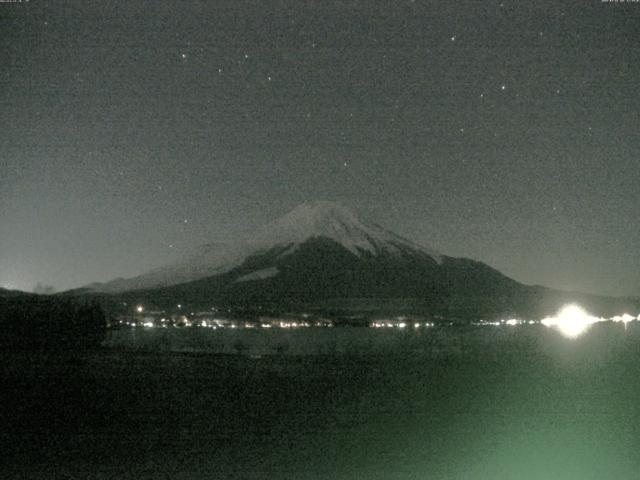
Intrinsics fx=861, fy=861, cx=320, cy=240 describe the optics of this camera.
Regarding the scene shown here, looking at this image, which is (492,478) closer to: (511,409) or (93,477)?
(93,477)

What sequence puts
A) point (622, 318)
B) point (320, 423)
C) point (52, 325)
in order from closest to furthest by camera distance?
point (320, 423) → point (52, 325) → point (622, 318)

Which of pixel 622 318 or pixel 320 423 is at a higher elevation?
pixel 622 318

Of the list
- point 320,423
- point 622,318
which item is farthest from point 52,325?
point 622,318

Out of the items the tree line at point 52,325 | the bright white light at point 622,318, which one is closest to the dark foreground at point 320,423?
the tree line at point 52,325

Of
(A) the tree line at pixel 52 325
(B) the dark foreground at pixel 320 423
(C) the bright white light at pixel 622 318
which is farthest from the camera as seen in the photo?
(C) the bright white light at pixel 622 318

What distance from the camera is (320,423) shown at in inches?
575

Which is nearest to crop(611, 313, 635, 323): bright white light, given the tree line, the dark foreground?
the tree line

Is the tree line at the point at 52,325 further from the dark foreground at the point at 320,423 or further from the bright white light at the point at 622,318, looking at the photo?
the bright white light at the point at 622,318

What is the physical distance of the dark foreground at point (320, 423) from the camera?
10875 mm

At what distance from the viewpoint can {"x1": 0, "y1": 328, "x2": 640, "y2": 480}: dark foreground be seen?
35.7 feet

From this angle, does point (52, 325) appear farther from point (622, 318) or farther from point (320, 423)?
point (622, 318)

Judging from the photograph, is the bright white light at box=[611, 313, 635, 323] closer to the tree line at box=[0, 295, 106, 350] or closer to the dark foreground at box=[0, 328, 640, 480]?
the tree line at box=[0, 295, 106, 350]

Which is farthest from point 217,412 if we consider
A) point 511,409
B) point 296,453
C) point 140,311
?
point 140,311

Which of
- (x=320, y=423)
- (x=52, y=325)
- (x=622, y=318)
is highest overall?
(x=52, y=325)
